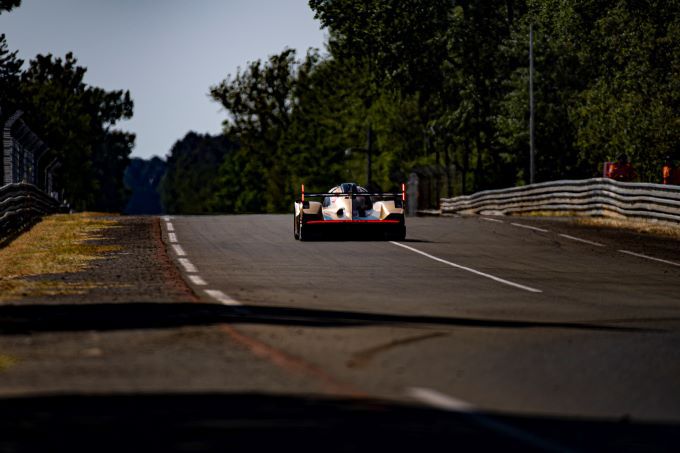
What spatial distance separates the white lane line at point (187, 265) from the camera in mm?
17859

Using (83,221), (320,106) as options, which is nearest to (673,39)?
(83,221)

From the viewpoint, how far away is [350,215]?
25.1 m

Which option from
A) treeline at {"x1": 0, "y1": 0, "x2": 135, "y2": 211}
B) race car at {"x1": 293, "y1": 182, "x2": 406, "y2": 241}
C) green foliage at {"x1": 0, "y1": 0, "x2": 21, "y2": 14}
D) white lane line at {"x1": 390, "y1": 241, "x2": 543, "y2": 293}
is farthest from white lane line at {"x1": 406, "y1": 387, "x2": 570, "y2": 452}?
treeline at {"x1": 0, "y1": 0, "x2": 135, "y2": 211}

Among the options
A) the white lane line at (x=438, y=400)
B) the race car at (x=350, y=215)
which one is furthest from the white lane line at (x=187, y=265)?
the white lane line at (x=438, y=400)

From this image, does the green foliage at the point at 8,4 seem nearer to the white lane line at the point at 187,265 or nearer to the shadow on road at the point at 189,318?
the white lane line at the point at 187,265

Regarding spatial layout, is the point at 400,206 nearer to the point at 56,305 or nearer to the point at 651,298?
the point at 651,298

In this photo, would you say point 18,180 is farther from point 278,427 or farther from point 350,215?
point 278,427

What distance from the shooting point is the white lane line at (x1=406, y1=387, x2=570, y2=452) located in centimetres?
629

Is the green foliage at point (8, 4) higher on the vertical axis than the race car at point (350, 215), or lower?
higher

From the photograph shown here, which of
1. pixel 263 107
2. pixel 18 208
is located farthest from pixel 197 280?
pixel 263 107

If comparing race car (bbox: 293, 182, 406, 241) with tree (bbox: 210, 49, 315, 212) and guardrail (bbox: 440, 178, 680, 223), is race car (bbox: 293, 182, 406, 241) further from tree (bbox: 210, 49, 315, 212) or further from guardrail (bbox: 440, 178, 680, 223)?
tree (bbox: 210, 49, 315, 212)

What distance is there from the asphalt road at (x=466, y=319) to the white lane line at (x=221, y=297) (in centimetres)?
3

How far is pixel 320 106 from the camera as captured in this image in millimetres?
104688

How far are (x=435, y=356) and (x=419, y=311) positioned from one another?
3.39 metres
